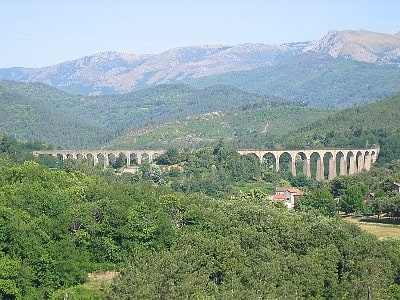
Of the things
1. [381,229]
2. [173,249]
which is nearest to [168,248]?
[173,249]

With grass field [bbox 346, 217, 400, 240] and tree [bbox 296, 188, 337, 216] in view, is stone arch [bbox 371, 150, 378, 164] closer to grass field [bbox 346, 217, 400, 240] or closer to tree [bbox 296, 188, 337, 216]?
tree [bbox 296, 188, 337, 216]

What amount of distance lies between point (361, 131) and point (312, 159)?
16.1m

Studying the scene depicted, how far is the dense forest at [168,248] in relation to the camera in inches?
1315

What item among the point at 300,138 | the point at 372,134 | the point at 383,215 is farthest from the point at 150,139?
the point at 383,215

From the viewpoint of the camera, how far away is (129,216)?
43.0 metres

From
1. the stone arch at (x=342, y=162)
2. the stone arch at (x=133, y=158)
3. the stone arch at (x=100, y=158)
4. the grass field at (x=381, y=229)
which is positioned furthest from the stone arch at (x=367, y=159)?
the grass field at (x=381, y=229)

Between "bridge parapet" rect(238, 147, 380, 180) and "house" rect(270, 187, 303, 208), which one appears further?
"bridge parapet" rect(238, 147, 380, 180)

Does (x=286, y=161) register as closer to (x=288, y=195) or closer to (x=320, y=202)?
(x=288, y=195)

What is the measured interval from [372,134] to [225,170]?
128 feet

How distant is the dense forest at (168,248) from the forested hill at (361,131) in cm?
7736

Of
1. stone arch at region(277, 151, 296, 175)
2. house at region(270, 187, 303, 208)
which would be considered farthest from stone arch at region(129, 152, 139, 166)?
house at region(270, 187, 303, 208)

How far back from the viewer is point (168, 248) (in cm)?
4188

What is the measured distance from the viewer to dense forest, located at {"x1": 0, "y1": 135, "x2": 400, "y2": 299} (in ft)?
110

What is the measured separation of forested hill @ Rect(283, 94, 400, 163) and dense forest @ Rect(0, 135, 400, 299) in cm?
7736
